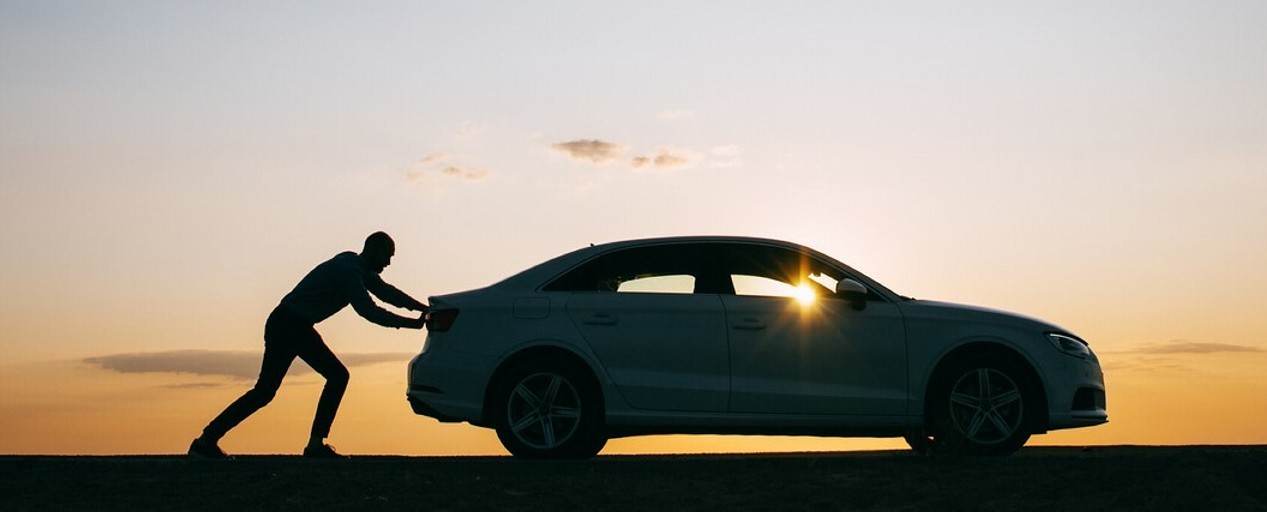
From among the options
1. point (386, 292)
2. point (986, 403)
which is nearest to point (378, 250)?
point (386, 292)

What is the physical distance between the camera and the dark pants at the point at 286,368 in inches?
525

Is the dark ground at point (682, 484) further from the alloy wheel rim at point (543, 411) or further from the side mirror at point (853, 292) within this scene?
the side mirror at point (853, 292)

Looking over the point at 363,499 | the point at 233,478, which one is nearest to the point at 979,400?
the point at 363,499

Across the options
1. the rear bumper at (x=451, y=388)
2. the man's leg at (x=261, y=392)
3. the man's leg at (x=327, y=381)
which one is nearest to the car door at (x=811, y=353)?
the rear bumper at (x=451, y=388)

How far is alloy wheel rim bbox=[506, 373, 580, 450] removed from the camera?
39.1ft

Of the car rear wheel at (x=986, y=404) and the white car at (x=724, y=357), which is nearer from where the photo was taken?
the white car at (x=724, y=357)

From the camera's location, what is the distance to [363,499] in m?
10.2

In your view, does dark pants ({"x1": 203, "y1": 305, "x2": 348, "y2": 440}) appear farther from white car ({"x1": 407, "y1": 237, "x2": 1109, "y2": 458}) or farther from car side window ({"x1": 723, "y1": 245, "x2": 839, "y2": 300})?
car side window ({"x1": 723, "y1": 245, "x2": 839, "y2": 300})

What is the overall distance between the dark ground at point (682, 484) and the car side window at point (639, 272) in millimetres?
1314

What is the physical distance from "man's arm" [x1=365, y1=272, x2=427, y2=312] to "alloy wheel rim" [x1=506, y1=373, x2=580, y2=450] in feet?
6.35

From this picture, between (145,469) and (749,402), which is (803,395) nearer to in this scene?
(749,402)

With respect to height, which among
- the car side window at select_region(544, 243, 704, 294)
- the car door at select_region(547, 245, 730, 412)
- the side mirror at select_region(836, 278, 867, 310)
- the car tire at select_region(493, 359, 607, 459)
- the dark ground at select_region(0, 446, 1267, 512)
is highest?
the car side window at select_region(544, 243, 704, 294)

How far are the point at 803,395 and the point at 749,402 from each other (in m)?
0.40

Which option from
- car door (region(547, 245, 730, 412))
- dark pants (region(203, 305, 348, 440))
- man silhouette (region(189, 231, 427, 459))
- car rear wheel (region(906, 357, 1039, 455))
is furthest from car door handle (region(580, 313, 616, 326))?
dark pants (region(203, 305, 348, 440))
